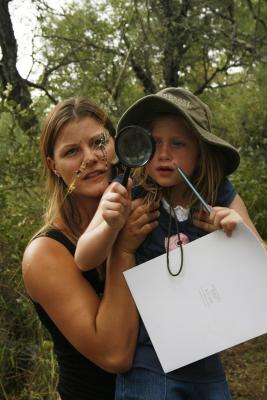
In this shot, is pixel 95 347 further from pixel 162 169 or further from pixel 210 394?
pixel 162 169

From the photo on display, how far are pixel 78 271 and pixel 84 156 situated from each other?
44 centimetres

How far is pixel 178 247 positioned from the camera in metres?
1.63

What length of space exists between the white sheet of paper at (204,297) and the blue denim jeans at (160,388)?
0.10 meters

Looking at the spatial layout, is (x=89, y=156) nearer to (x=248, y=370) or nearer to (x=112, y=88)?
(x=248, y=370)

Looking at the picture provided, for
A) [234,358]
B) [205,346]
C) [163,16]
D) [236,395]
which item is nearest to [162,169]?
[205,346]

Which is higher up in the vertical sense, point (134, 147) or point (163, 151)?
point (134, 147)

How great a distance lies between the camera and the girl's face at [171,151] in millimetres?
1761

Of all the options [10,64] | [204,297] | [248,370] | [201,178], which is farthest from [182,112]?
[10,64]

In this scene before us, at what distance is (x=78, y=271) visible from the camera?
179 cm

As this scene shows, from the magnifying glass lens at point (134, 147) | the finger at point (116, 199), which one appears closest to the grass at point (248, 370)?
the finger at point (116, 199)

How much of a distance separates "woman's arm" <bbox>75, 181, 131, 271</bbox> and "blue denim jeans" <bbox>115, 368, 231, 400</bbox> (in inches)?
16.3

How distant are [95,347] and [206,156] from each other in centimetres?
79

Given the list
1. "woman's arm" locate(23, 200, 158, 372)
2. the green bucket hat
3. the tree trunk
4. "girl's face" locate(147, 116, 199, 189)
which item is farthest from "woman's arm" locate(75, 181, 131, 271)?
the tree trunk

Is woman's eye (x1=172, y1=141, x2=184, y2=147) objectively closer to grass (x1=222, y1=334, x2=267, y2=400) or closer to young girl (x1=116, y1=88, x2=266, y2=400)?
young girl (x1=116, y1=88, x2=266, y2=400)
